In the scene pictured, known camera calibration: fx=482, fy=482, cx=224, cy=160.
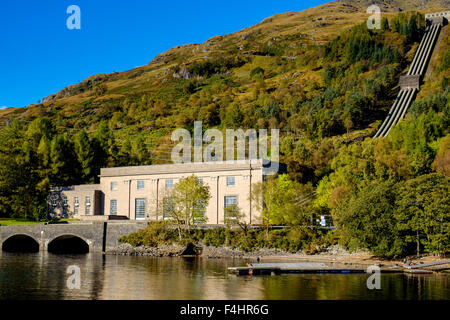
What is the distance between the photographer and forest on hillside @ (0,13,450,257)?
43.1 meters

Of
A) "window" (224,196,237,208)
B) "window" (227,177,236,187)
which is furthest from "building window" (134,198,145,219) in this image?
"window" (227,177,236,187)

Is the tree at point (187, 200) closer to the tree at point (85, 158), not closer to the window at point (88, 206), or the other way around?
the window at point (88, 206)

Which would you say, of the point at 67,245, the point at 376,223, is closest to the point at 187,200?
the point at 67,245

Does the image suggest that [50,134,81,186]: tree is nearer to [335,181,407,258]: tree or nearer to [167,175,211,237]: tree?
[167,175,211,237]: tree

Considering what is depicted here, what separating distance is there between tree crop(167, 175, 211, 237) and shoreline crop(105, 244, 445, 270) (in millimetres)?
3544

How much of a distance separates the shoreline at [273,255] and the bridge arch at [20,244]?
14.3m

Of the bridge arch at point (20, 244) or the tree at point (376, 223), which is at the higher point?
the tree at point (376, 223)

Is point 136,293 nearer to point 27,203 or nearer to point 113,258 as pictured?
point 113,258

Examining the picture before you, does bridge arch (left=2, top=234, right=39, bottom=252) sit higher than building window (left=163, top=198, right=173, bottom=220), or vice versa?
building window (left=163, top=198, right=173, bottom=220)

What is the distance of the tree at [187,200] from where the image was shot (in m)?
55.2

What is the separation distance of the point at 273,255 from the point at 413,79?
92.2m

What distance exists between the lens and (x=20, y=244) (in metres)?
A: 65.8

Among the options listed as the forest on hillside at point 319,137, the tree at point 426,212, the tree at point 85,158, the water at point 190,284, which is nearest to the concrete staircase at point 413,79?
the forest on hillside at point 319,137

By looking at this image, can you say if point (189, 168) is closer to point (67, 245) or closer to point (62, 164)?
point (67, 245)
